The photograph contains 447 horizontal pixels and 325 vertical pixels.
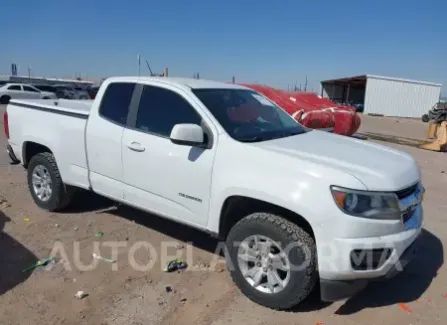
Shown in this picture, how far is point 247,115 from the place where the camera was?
4141 mm

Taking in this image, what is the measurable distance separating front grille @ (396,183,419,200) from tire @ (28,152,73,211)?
3.95 meters

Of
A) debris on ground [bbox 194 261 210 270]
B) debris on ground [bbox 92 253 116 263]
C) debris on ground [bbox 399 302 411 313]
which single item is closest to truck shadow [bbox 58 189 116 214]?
debris on ground [bbox 92 253 116 263]

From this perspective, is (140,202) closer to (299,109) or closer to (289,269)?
(289,269)

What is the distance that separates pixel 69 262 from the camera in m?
4.10

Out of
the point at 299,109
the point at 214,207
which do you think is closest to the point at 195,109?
the point at 214,207

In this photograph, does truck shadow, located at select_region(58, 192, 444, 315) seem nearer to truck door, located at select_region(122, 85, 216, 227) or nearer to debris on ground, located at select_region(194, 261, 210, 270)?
debris on ground, located at select_region(194, 261, 210, 270)

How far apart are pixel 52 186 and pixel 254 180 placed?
10.4ft

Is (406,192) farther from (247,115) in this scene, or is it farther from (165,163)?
(165,163)

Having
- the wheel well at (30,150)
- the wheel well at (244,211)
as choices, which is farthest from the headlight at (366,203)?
the wheel well at (30,150)

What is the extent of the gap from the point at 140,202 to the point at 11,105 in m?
2.84

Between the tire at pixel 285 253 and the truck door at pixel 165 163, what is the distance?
0.44m

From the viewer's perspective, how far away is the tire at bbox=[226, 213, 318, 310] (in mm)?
3086

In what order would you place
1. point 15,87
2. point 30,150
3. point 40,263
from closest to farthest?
point 40,263 → point 30,150 → point 15,87

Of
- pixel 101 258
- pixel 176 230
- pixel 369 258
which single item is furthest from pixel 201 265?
pixel 369 258
